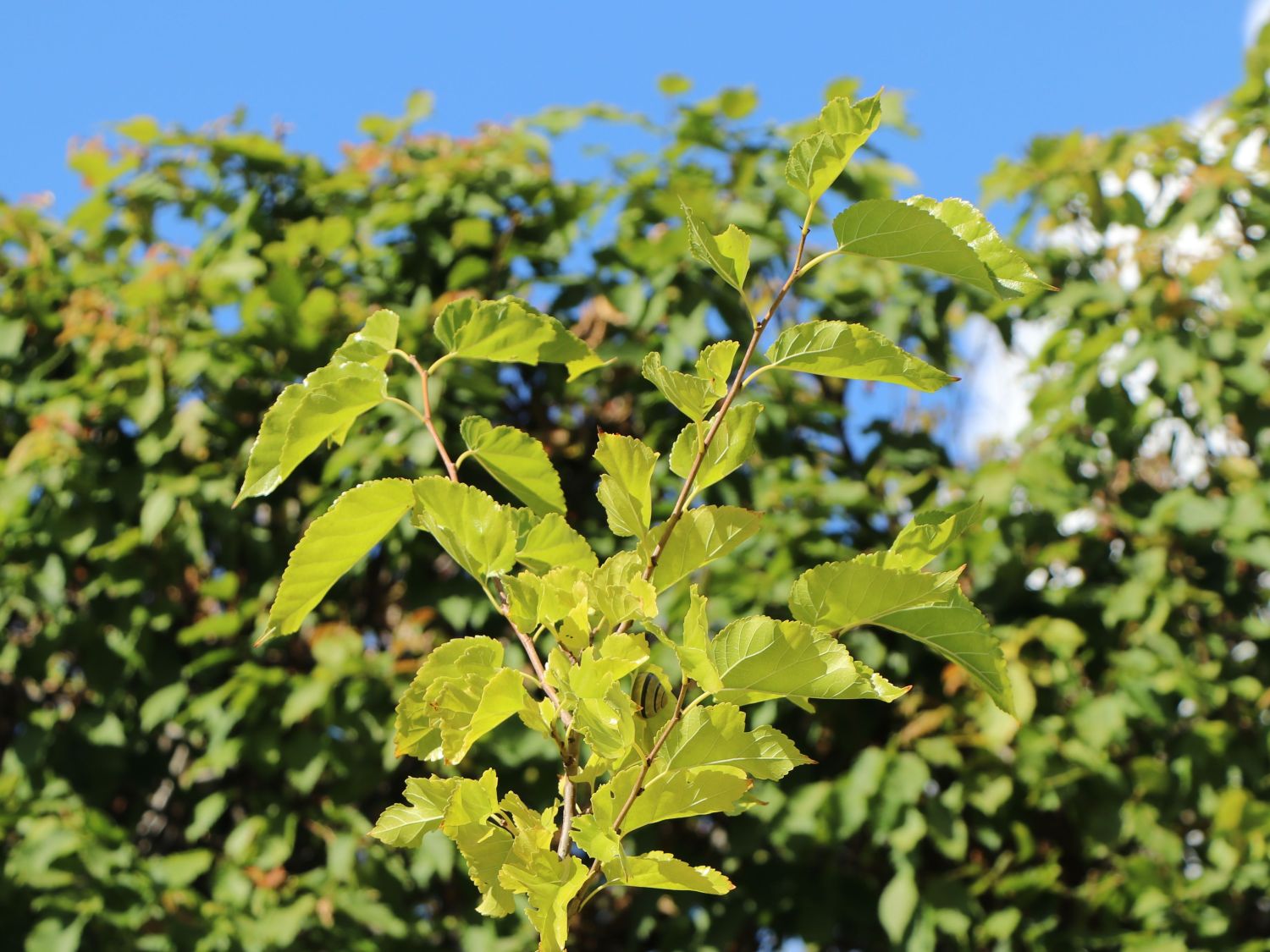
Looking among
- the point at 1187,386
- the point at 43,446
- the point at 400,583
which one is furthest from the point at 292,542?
the point at 1187,386

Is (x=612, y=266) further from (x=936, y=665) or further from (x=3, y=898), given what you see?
(x=3, y=898)

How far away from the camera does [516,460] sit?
3.85ft

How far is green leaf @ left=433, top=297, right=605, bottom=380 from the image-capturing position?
117cm

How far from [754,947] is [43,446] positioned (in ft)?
6.81

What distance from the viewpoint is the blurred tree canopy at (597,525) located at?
112 inches

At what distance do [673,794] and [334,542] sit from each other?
362 mm

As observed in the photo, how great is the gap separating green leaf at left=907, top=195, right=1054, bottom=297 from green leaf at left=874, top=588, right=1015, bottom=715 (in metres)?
0.24

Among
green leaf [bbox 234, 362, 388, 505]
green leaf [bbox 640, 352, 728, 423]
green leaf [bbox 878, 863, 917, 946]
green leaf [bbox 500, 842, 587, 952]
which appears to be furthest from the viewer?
green leaf [bbox 878, 863, 917, 946]

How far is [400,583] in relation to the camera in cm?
322

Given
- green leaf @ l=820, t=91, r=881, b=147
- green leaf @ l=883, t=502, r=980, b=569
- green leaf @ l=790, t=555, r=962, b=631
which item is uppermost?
green leaf @ l=820, t=91, r=881, b=147

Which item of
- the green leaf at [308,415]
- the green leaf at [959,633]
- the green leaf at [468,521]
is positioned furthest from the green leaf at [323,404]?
the green leaf at [959,633]

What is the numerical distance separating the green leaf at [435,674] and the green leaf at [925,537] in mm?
329

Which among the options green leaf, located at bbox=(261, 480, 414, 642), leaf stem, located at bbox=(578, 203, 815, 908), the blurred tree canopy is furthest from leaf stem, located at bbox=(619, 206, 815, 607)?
the blurred tree canopy

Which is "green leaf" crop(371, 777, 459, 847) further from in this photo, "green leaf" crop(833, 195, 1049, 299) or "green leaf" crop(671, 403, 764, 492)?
"green leaf" crop(833, 195, 1049, 299)
